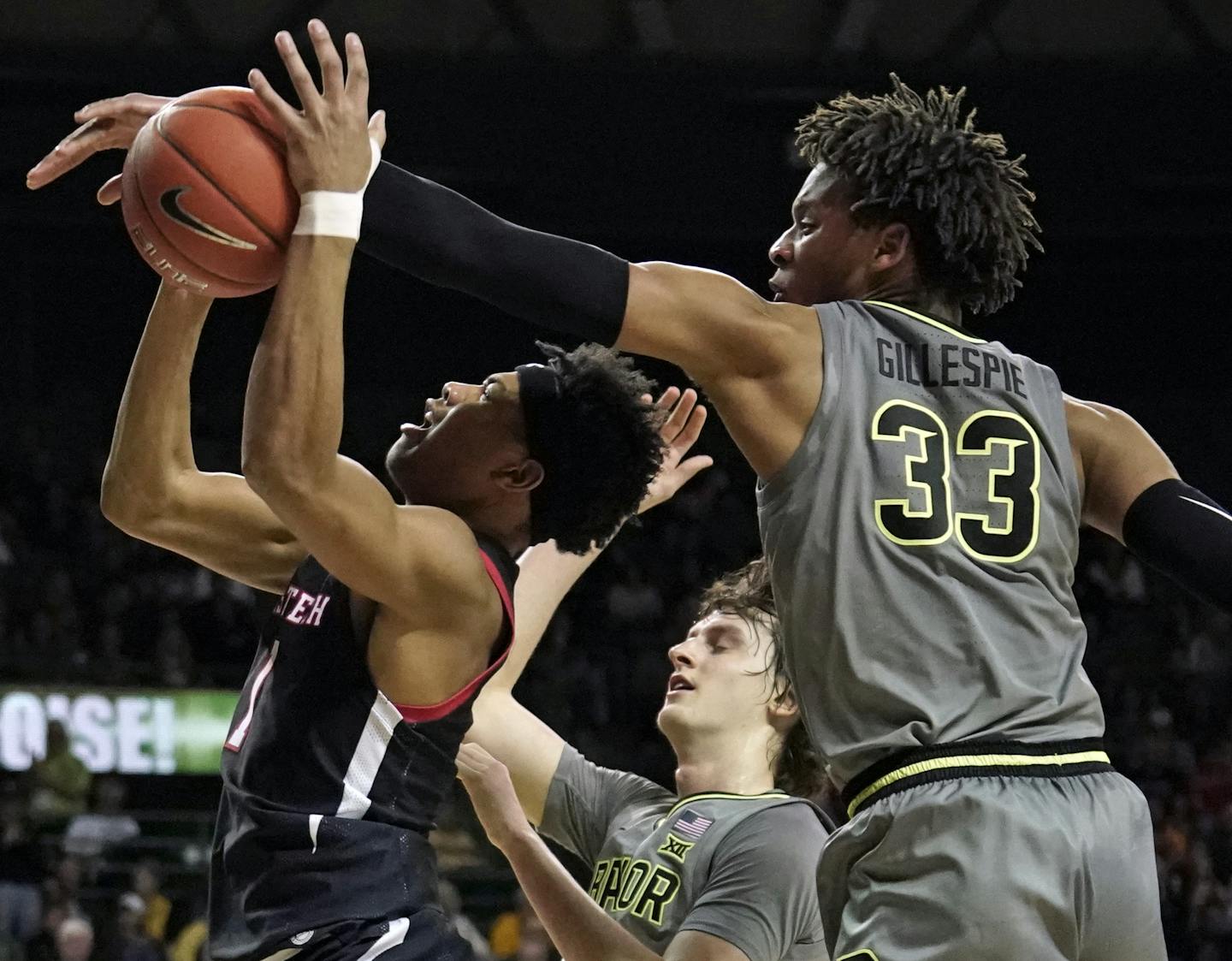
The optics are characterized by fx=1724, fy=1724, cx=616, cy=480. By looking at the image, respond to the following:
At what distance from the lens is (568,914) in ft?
11.4

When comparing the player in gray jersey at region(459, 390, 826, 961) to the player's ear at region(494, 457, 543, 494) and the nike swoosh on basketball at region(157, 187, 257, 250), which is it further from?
the nike swoosh on basketball at region(157, 187, 257, 250)

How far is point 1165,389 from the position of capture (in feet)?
54.9

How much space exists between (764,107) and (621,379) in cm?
1146

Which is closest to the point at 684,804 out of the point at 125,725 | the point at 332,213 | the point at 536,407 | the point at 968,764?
the point at 536,407

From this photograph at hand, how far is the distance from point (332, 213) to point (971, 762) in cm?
128

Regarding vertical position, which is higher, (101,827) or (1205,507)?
(1205,507)

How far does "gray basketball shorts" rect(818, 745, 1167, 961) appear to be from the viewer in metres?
2.55

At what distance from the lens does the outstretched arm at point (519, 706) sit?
403 cm

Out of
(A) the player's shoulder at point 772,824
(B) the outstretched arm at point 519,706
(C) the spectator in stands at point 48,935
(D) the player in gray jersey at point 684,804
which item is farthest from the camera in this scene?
(C) the spectator in stands at point 48,935

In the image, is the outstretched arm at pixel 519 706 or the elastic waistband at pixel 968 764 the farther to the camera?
the outstretched arm at pixel 519 706

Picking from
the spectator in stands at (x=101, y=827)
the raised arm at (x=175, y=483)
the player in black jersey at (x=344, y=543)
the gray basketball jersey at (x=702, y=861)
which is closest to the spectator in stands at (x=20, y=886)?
the spectator in stands at (x=101, y=827)

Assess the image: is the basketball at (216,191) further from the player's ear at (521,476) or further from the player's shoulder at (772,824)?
the player's shoulder at (772,824)

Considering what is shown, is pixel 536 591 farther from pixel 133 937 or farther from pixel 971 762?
pixel 133 937

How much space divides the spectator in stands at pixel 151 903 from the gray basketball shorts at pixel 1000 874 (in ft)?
26.9
